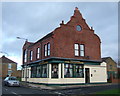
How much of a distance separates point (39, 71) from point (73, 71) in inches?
265

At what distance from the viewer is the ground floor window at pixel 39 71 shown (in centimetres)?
2944

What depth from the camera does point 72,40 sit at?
29.4 m

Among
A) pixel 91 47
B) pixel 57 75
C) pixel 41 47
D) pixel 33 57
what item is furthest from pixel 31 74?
pixel 91 47

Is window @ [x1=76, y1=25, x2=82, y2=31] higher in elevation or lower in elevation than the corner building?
higher

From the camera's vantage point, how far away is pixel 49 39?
28.7 m

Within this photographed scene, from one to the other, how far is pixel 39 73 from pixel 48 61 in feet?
16.0

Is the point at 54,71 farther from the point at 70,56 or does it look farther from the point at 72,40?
the point at 72,40

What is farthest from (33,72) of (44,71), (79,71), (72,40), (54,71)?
(72,40)

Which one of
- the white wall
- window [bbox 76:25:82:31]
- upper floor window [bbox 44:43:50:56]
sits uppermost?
window [bbox 76:25:82:31]

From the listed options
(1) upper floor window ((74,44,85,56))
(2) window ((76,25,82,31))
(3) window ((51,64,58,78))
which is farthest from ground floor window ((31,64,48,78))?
(2) window ((76,25,82,31))

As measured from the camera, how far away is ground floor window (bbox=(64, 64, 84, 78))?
27.9m

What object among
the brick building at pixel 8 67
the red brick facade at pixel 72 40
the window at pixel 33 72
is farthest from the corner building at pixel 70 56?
the brick building at pixel 8 67

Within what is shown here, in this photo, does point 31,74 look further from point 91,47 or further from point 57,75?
point 91,47

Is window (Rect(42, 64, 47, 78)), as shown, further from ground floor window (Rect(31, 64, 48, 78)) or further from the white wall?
the white wall
